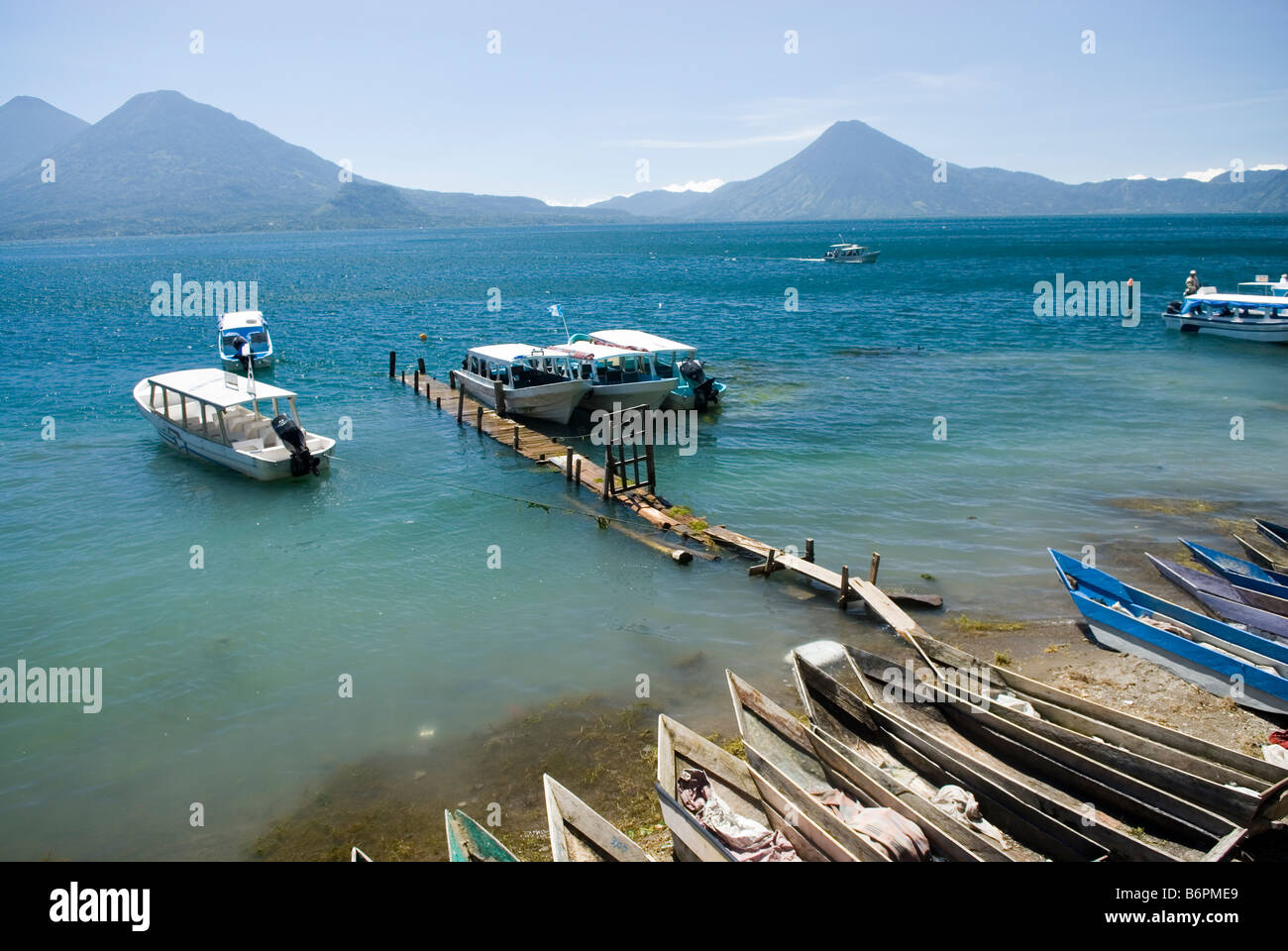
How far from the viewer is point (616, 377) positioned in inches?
1423

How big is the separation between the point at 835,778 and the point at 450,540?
614 inches

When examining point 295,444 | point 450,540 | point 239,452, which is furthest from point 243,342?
point 450,540

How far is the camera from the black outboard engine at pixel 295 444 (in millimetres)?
28656

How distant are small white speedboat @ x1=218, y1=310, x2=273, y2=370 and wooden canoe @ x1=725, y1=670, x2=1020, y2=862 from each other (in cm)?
4590

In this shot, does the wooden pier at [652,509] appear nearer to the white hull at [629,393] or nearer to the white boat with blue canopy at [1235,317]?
the white hull at [629,393]

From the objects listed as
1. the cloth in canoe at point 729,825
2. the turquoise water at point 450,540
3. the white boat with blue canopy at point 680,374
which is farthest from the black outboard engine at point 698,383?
the cloth in canoe at point 729,825

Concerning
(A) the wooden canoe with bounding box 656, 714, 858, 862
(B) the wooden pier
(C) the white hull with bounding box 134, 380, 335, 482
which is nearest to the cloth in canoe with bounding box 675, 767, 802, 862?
(A) the wooden canoe with bounding box 656, 714, 858, 862

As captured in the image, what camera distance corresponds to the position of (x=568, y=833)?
439 inches

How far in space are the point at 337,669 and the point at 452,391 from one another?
1080 inches

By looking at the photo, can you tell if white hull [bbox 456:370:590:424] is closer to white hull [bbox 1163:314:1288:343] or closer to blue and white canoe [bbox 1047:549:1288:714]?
blue and white canoe [bbox 1047:549:1288:714]

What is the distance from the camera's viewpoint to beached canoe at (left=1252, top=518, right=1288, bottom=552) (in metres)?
21.7

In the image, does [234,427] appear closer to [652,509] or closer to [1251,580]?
[652,509]

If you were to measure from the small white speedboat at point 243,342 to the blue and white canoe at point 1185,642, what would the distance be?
1873 inches

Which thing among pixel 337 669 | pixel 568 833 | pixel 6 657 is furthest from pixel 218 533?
pixel 568 833
